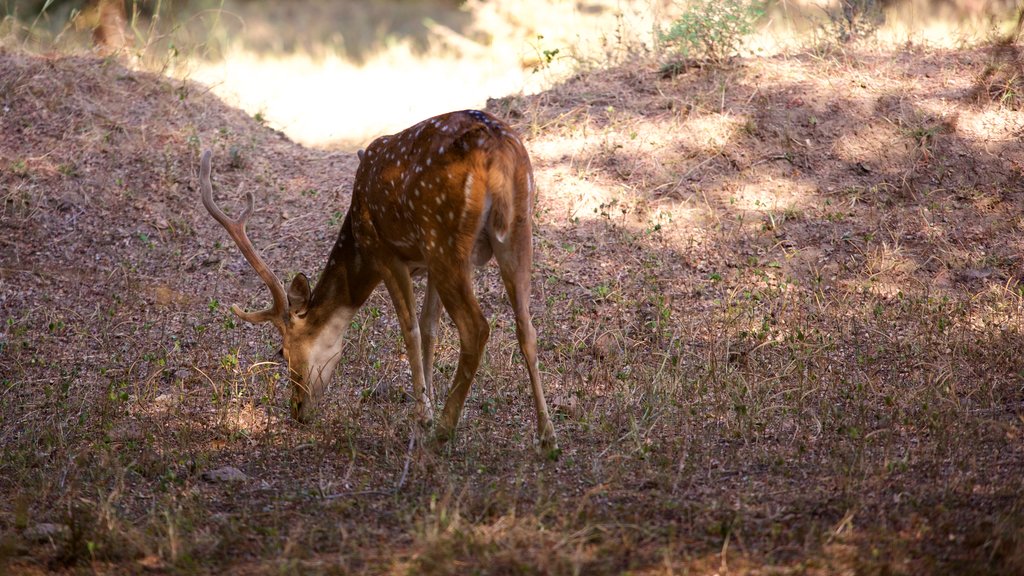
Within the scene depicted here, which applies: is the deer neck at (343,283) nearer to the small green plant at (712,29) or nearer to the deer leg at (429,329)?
the deer leg at (429,329)

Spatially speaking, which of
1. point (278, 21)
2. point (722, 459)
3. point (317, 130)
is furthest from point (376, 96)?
point (278, 21)

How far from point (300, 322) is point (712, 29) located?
5.22 metres

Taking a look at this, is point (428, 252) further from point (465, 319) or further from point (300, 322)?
point (300, 322)

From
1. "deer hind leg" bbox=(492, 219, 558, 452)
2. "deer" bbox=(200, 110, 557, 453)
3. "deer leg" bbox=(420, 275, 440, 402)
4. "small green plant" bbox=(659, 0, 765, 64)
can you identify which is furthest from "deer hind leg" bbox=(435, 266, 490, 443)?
"small green plant" bbox=(659, 0, 765, 64)

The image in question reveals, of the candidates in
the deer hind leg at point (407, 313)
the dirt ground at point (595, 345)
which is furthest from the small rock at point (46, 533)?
the deer hind leg at point (407, 313)

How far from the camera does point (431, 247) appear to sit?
18.3ft

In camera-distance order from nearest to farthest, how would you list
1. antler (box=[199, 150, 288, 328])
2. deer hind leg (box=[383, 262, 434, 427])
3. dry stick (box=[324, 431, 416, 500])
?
dry stick (box=[324, 431, 416, 500]), deer hind leg (box=[383, 262, 434, 427]), antler (box=[199, 150, 288, 328])

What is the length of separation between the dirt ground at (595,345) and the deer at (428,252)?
33 centimetres

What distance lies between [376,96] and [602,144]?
4.01 m

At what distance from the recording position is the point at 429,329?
643cm

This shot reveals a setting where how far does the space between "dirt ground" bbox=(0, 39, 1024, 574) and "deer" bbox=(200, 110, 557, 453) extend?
1.09 ft

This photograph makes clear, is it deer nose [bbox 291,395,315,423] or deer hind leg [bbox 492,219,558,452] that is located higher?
deer hind leg [bbox 492,219,558,452]

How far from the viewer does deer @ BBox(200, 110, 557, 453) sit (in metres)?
5.42

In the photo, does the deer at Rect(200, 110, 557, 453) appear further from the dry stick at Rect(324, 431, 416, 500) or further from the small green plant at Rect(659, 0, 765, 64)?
the small green plant at Rect(659, 0, 765, 64)
